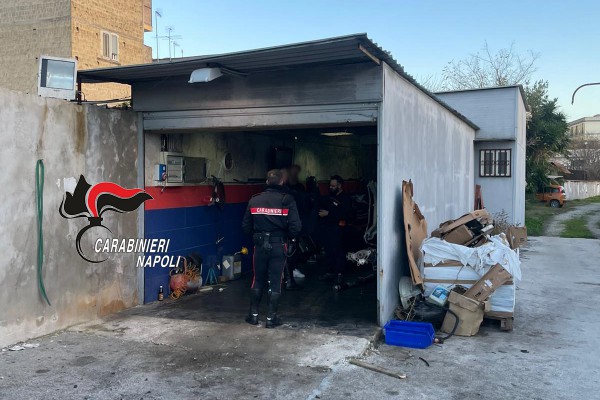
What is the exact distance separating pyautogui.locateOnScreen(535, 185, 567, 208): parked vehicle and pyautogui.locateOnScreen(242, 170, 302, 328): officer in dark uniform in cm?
3146

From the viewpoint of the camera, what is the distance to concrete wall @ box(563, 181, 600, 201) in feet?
141

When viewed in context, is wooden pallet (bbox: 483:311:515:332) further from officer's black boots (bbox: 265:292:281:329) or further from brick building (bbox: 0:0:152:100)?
brick building (bbox: 0:0:152:100)

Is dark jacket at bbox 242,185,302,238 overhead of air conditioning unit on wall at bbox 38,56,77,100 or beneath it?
beneath

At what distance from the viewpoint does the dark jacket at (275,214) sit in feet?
19.6

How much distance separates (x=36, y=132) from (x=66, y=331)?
224 centimetres

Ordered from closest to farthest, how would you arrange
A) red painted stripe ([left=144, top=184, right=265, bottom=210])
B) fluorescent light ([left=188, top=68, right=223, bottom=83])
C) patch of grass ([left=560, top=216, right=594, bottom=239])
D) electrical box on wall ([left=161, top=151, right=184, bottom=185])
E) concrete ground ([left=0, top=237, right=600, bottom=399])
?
concrete ground ([left=0, top=237, right=600, bottom=399]) < fluorescent light ([left=188, top=68, right=223, bottom=83]) < red painted stripe ([left=144, top=184, right=265, bottom=210]) < electrical box on wall ([left=161, top=151, right=184, bottom=185]) < patch of grass ([left=560, top=216, right=594, bottom=239])

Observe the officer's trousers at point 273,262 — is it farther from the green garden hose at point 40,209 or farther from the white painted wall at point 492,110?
the white painted wall at point 492,110

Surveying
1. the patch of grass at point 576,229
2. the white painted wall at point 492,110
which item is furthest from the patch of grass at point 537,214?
the white painted wall at point 492,110

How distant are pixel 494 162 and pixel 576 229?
30.3 feet

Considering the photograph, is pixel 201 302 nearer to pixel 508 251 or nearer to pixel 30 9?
pixel 508 251

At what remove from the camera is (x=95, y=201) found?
6219mm

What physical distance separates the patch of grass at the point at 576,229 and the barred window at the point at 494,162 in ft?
21.0

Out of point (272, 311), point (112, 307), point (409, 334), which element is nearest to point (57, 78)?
point (112, 307)

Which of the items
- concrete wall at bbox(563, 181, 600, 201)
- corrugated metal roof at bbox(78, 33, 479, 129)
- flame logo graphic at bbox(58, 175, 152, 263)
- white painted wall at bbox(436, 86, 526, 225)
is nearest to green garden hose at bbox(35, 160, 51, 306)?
flame logo graphic at bbox(58, 175, 152, 263)
